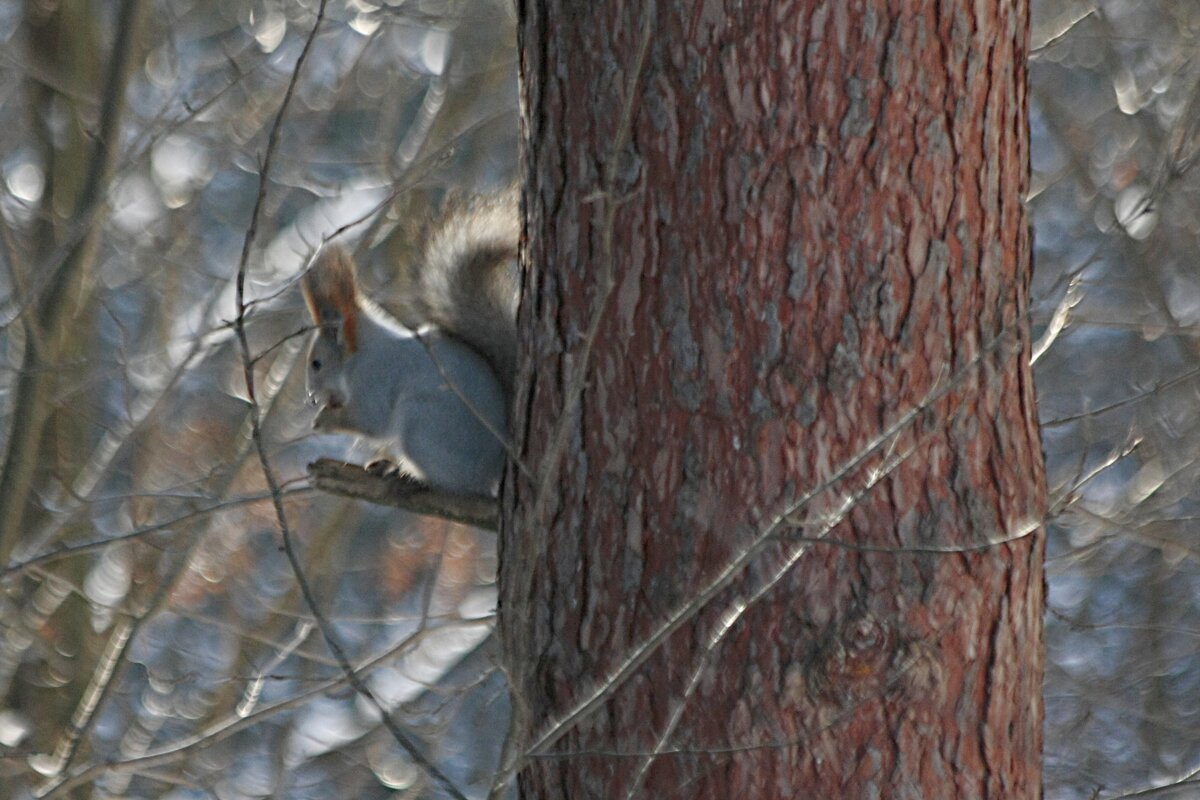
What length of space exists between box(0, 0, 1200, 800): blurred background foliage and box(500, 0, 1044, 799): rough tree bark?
5.76 feet

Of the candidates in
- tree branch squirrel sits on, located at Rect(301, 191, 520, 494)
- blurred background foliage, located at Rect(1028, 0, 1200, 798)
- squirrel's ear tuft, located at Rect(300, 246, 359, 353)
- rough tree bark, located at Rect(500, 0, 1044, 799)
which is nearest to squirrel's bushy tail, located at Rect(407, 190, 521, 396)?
tree branch squirrel sits on, located at Rect(301, 191, 520, 494)

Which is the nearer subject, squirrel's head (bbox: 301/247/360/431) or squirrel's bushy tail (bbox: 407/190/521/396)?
squirrel's bushy tail (bbox: 407/190/521/396)

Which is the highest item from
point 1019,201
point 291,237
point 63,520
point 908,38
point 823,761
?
point 291,237

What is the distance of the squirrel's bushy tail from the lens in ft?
8.05

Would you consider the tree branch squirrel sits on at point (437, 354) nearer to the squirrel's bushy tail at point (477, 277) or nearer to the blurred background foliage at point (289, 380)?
the squirrel's bushy tail at point (477, 277)

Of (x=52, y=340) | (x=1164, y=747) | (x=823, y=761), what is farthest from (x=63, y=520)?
(x=1164, y=747)

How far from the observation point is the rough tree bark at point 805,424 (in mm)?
1639

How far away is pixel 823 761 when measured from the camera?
1.62m

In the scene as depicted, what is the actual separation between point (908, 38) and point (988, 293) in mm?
322

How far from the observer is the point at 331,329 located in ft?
9.61

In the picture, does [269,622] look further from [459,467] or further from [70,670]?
[459,467]

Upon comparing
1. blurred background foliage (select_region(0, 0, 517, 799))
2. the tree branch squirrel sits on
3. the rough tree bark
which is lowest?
the rough tree bark

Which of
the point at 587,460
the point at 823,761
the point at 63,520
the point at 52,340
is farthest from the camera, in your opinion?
the point at 52,340

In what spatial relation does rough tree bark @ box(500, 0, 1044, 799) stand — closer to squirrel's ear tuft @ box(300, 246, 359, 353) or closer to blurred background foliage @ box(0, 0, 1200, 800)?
squirrel's ear tuft @ box(300, 246, 359, 353)
